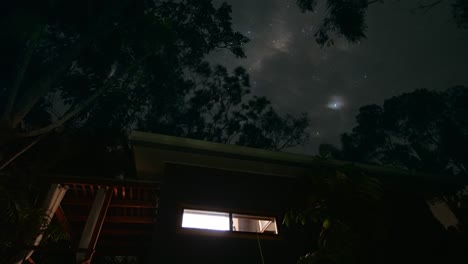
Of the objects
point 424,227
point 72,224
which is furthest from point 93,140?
point 424,227

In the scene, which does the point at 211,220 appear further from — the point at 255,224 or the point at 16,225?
the point at 16,225

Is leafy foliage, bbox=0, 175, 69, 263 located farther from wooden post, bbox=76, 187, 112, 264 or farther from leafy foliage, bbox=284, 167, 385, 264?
leafy foliage, bbox=284, 167, 385, 264

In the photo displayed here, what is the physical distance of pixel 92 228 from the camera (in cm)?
482

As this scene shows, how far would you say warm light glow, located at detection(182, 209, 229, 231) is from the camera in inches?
193

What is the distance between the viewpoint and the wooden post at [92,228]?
179 inches

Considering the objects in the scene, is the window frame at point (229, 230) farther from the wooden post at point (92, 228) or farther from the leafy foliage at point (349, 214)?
the wooden post at point (92, 228)

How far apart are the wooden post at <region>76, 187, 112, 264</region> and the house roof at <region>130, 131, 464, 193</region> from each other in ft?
2.66

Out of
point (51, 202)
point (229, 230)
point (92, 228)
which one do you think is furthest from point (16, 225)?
point (229, 230)

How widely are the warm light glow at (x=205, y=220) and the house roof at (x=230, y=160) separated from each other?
0.92m

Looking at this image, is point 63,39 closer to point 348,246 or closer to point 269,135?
point 348,246

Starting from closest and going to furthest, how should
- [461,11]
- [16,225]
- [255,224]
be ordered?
[16,225], [255,224], [461,11]

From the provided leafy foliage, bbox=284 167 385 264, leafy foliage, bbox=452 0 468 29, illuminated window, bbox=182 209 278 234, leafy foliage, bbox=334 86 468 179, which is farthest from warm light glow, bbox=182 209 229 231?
leafy foliage, bbox=334 86 468 179

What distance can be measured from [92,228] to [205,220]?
2.06m

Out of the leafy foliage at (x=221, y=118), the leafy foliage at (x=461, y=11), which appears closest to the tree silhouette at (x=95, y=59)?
the leafy foliage at (x=221, y=118)
